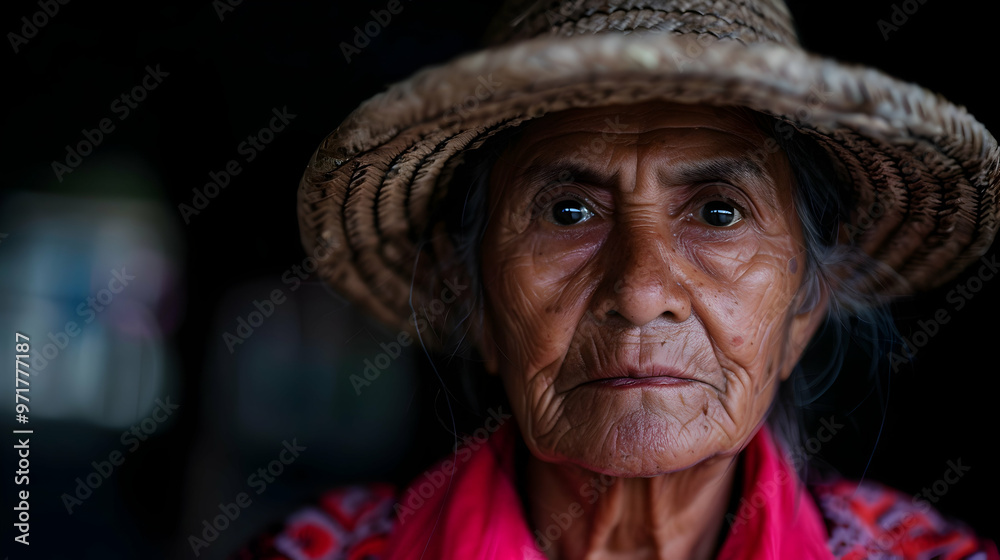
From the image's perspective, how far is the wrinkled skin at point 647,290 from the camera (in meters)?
1.30

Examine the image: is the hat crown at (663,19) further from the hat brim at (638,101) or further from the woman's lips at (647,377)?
the woman's lips at (647,377)

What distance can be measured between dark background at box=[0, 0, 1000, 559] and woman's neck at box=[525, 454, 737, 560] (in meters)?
0.95

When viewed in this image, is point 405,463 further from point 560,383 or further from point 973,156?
point 973,156

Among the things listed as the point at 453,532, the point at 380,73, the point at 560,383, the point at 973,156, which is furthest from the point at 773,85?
the point at 380,73

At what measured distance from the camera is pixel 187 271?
372 cm

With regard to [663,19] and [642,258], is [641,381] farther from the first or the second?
[663,19]

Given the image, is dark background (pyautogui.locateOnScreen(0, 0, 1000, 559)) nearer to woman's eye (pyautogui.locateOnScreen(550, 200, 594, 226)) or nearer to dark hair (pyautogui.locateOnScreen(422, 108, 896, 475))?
dark hair (pyautogui.locateOnScreen(422, 108, 896, 475))

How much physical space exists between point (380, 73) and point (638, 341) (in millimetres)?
2342

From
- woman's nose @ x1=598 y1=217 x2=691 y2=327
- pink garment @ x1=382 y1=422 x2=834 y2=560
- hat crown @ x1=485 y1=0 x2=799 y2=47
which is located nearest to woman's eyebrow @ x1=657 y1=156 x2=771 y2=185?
woman's nose @ x1=598 y1=217 x2=691 y2=327

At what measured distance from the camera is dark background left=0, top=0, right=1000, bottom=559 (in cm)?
300

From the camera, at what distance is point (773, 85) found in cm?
90

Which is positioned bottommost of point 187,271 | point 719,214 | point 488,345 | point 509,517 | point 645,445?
point 509,517

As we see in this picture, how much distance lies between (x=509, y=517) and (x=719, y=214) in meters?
0.85

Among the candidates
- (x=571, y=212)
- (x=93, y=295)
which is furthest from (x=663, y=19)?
(x=93, y=295)
